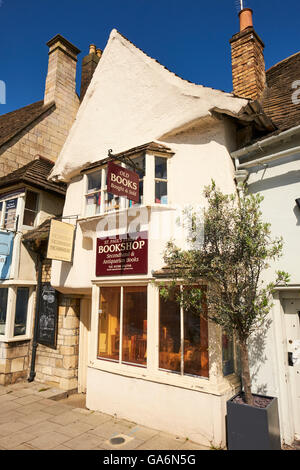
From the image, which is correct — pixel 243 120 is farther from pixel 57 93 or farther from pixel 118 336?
pixel 57 93

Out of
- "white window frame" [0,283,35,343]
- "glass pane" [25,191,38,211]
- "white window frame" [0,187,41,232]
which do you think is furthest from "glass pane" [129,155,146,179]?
"white window frame" [0,283,35,343]

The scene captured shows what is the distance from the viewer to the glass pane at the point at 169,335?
248 inches

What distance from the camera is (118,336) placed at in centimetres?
739

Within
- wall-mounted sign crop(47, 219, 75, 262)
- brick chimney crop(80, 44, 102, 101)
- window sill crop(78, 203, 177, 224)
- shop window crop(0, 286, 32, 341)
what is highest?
brick chimney crop(80, 44, 102, 101)

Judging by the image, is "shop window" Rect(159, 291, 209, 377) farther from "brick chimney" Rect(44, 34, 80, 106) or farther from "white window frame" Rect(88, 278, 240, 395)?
"brick chimney" Rect(44, 34, 80, 106)

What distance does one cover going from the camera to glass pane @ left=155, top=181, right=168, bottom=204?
24.4 feet

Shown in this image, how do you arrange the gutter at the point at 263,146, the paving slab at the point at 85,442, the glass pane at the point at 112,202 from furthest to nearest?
the glass pane at the point at 112,202, the gutter at the point at 263,146, the paving slab at the point at 85,442

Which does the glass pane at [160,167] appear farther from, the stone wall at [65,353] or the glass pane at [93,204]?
the stone wall at [65,353]

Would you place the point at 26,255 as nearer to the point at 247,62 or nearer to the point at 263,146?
the point at 263,146

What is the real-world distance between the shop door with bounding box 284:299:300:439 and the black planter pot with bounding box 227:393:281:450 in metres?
0.66

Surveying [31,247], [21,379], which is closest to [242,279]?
[31,247]

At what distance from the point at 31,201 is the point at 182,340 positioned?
7.90 metres

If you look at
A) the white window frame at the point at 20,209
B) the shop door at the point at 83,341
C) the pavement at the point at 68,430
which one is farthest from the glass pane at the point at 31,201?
the pavement at the point at 68,430

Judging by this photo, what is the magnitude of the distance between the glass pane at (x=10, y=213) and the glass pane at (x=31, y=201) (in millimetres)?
406
